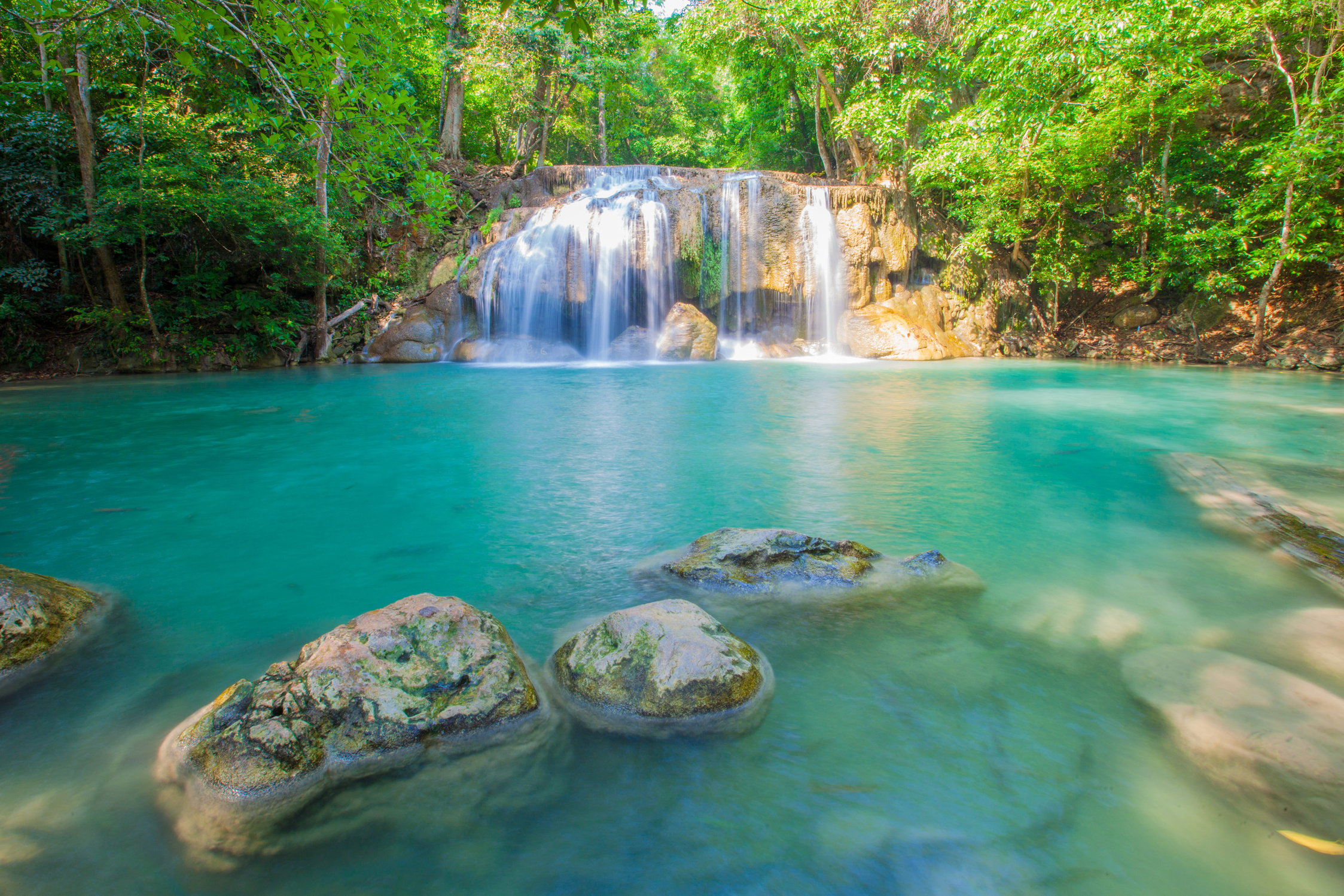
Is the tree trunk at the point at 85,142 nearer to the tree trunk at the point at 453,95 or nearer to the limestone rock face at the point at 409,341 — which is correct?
the limestone rock face at the point at 409,341

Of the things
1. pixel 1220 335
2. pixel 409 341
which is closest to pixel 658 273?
pixel 409 341

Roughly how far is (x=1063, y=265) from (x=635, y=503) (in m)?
16.1

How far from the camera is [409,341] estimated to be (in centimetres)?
1570

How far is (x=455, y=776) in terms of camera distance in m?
2.05

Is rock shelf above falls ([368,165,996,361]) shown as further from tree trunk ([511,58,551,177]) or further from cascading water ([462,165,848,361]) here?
tree trunk ([511,58,551,177])

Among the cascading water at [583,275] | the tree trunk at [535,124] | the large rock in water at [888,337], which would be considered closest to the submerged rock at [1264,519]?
the large rock in water at [888,337]

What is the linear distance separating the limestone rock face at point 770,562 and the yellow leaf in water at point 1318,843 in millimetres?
1762

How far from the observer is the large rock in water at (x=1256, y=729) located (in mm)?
1885

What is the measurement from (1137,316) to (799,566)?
60.0 ft

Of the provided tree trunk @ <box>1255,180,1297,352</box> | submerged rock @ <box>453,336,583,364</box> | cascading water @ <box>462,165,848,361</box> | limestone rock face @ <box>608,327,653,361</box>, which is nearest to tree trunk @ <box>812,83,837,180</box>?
cascading water @ <box>462,165,848,361</box>

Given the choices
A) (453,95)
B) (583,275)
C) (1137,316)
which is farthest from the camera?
(453,95)

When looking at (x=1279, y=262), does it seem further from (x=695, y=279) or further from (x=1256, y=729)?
(x=1256, y=729)

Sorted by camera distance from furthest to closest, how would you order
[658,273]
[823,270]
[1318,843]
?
[823,270] → [658,273] → [1318,843]

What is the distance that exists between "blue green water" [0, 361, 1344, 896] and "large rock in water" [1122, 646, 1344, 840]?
0.10m
